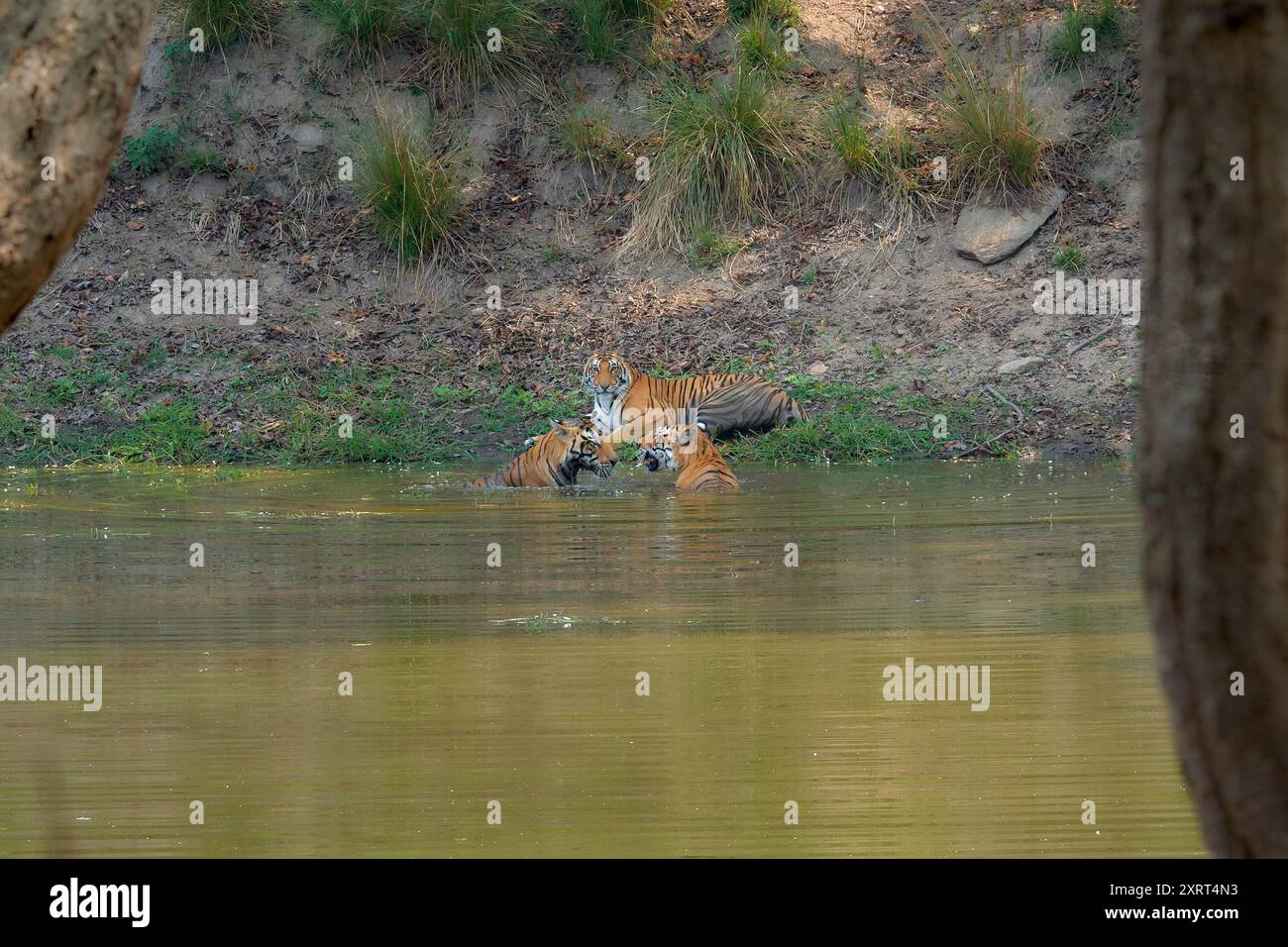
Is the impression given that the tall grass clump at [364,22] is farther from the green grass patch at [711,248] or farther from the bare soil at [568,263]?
the green grass patch at [711,248]

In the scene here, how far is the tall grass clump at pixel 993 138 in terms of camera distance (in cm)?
1722

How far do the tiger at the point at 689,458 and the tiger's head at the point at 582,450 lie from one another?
55 cm

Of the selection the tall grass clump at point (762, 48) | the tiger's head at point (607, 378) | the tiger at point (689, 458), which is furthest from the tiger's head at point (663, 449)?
the tall grass clump at point (762, 48)

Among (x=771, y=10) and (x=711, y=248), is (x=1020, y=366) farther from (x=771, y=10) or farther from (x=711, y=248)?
(x=771, y=10)

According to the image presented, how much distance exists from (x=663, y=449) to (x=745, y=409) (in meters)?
1.16

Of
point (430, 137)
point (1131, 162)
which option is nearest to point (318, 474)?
point (430, 137)

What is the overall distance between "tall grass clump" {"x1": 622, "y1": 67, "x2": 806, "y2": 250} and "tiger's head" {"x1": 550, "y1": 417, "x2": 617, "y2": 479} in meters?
4.74

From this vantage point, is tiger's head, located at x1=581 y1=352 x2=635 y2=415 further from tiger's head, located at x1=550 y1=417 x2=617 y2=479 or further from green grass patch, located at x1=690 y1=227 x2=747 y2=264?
green grass patch, located at x1=690 y1=227 x2=747 y2=264

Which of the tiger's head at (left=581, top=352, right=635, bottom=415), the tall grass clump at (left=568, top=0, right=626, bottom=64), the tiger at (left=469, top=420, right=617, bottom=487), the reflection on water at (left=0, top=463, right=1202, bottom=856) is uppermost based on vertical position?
the tall grass clump at (left=568, top=0, right=626, bottom=64)

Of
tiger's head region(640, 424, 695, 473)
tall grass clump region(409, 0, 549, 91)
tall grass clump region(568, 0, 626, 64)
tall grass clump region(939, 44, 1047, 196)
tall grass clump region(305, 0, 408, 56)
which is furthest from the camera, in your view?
tall grass clump region(305, 0, 408, 56)

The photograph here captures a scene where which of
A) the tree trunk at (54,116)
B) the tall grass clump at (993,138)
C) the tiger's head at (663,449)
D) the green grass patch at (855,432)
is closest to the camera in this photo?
Result: the tree trunk at (54,116)

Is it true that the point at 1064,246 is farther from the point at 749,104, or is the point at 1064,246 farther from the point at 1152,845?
the point at 1152,845

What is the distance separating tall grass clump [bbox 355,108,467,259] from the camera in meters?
17.5

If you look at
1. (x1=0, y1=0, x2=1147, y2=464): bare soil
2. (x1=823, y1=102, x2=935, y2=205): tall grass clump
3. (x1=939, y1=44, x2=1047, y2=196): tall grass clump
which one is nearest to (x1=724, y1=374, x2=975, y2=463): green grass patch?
(x1=0, y1=0, x2=1147, y2=464): bare soil
